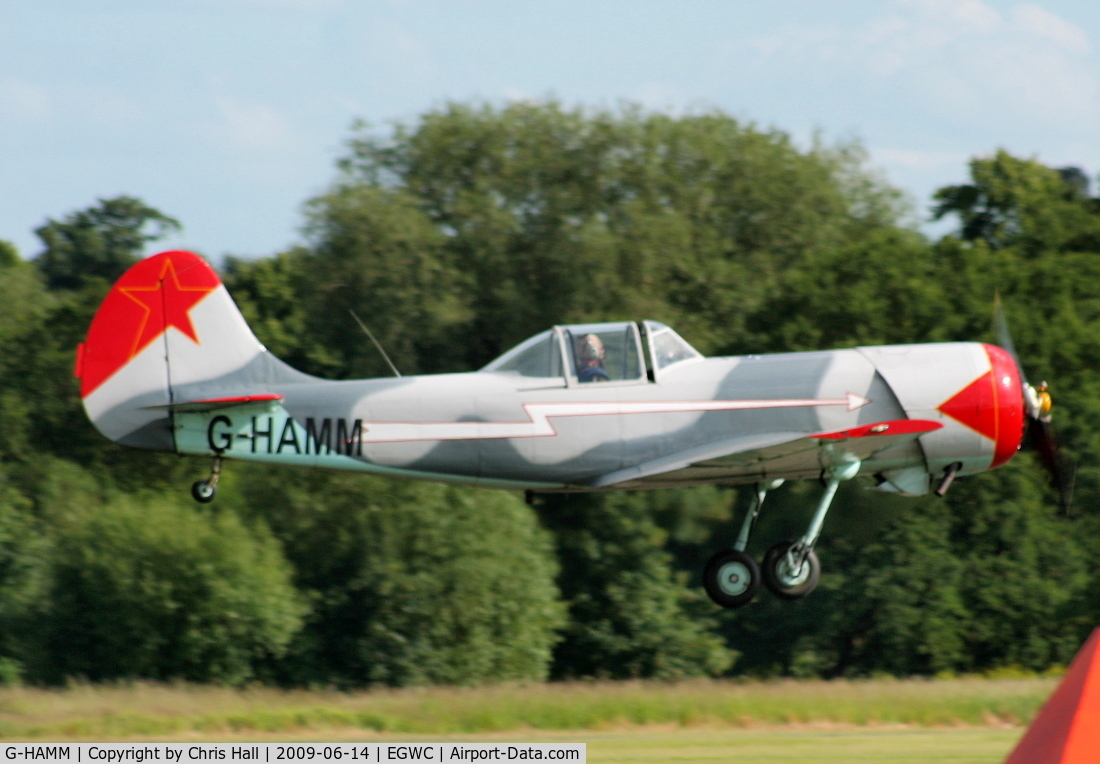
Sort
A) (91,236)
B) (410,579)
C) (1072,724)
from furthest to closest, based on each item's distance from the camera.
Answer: (91,236) < (410,579) < (1072,724)

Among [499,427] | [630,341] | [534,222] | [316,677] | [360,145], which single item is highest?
[360,145]

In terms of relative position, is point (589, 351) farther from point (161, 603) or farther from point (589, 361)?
point (161, 603)

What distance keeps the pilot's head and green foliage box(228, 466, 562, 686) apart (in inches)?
611

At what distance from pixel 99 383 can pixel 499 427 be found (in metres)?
3.36

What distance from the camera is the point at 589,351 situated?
36.8ft

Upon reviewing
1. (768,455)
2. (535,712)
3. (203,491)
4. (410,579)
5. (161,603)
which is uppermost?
(768,455)

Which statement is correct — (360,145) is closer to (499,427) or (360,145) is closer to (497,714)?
(497,714)

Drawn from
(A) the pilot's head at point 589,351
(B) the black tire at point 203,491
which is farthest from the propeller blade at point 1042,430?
(B) the black tire at point 203,491

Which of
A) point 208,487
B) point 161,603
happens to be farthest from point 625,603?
point 208,487

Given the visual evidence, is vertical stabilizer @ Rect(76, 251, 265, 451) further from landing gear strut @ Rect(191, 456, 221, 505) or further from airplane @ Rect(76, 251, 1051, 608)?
landing gear strut @ Rect(191, 456, 221, 505)

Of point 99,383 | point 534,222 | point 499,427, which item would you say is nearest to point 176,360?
point 99,383

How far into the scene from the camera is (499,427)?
442 inches

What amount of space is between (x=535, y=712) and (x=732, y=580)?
6499mm
